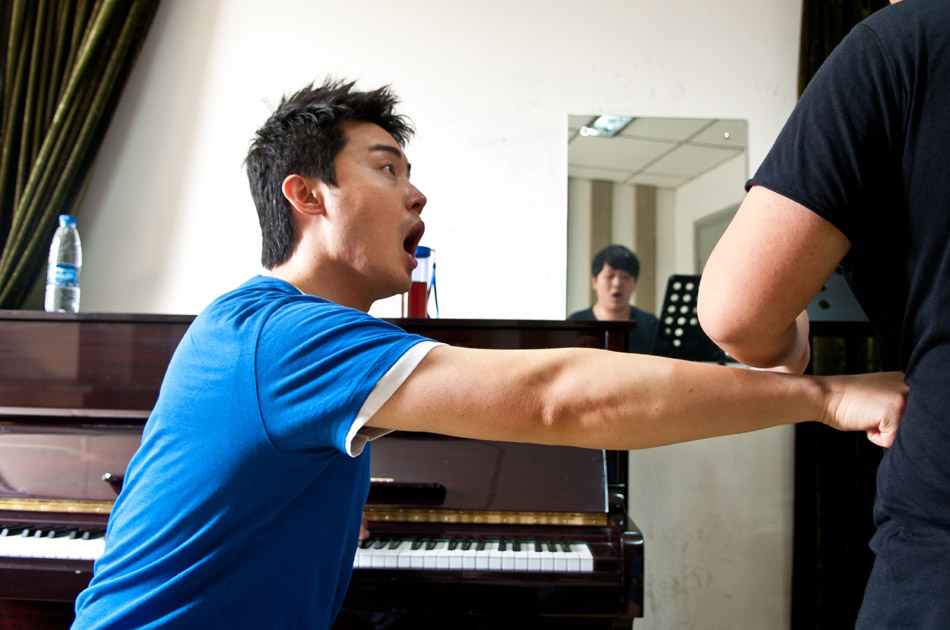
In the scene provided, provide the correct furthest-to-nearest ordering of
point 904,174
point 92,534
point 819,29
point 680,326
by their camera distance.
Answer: point 819,29
point 680,326
point 92,534
point 904,174

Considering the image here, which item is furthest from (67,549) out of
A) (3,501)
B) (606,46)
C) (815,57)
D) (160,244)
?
(815,57)

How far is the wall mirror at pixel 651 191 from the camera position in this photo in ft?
8.67

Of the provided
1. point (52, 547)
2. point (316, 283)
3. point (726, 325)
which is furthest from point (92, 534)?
point (726, 325)

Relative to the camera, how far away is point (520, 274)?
8.66 ft

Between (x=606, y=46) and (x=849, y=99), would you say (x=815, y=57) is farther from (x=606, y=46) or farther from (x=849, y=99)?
(x=849, y=99)

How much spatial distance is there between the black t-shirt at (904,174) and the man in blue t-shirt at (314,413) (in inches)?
3.3

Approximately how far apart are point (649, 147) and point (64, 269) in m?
2.16

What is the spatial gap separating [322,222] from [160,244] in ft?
5.82

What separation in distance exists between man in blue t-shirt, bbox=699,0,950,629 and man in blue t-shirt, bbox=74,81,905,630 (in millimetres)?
87

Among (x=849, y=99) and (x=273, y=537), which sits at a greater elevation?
(x=849, y=99)

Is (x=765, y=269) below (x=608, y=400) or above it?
above

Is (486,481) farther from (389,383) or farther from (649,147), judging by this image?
(649,147)

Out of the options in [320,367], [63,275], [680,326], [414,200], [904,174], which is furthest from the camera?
[680,326]

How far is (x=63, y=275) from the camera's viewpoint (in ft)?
7.66
